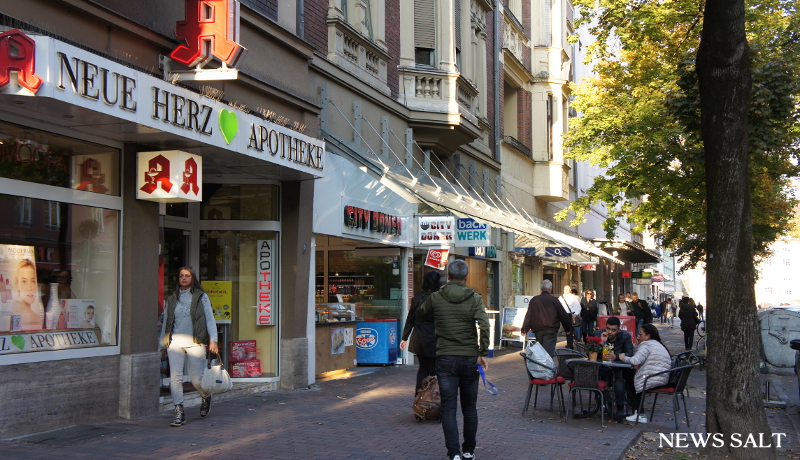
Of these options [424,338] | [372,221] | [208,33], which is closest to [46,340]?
[208,33]

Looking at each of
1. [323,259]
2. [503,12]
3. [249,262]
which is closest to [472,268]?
[323,259]

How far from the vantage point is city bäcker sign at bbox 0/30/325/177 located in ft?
21.3

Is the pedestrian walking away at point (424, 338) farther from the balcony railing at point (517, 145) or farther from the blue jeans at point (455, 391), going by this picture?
the balcony railing at point (517, 145)

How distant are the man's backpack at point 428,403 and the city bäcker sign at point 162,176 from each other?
11.5 ft

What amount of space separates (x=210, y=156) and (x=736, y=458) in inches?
266

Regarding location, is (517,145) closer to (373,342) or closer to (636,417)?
(373,342)

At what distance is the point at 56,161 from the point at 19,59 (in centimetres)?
200

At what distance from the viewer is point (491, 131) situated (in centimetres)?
2409

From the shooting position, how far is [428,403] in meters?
8.94

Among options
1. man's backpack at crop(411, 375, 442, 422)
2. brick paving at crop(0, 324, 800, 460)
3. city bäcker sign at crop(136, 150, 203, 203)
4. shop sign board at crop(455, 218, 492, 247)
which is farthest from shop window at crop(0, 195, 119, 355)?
shop sign board at crop(455, 218, 492, 247)

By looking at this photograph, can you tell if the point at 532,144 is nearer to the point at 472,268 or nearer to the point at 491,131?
the point at 491,131

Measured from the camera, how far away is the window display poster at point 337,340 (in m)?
13.9

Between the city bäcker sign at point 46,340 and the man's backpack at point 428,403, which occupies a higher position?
the city bäcker sign at point 46,340

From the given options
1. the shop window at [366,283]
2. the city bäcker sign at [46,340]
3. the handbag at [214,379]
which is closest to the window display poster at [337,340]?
the shop window at [366,283]
